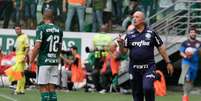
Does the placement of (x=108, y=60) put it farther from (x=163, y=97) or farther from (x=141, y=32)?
(x=141, y=32)

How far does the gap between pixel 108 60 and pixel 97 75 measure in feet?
1.91

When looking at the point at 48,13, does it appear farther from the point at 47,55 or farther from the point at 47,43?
the point at 47,55

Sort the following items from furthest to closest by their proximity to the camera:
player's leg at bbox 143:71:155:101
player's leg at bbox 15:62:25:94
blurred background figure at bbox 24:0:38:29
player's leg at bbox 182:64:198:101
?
blurred background figure at bbox 24:0:38:29
player's leg at bbox 15:62:25:94
player's leg at bbox 182:64:198:101
player's leg at bbox 143:71:155:101

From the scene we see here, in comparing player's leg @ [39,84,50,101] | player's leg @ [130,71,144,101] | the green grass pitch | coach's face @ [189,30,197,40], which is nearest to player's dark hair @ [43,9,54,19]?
player's leg @ [39,84,50,101]

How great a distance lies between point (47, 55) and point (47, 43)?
239mm

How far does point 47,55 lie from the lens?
14.0m

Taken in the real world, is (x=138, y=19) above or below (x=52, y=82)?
above

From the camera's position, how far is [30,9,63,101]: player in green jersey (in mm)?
13969

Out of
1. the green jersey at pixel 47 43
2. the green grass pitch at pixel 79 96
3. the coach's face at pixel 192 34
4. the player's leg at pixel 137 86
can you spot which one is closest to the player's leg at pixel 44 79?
the green jersey at pixel 47 43

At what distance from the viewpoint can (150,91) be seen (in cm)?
1288

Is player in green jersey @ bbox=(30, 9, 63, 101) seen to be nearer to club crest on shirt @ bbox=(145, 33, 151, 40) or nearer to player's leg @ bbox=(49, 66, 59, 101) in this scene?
player's leg @ bbox=(49, 66, 59, 101)

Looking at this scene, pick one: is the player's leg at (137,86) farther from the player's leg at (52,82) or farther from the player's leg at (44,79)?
the player's leg at (44,79)

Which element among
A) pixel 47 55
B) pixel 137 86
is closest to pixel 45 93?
pixel 47 55

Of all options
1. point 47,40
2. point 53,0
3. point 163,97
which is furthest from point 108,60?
point 47,40
